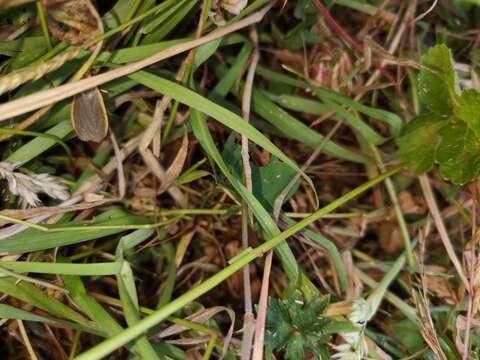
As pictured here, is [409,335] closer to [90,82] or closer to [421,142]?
[421,142]

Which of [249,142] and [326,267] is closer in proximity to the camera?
[249,142]

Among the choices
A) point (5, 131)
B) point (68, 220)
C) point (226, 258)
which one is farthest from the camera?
point (226, 258)

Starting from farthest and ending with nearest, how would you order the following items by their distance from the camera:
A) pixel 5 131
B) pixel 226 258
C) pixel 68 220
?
pixel 226 258 → pixel 68 220 → pixel 5 131

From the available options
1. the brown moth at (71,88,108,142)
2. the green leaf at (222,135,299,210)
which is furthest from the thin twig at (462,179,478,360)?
the brown moth at (71,88,108,142)

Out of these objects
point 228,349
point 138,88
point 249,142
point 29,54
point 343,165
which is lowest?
point 228,349

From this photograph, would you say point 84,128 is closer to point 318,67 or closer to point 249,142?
point 249,142

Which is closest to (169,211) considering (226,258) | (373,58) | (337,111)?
(226,258)

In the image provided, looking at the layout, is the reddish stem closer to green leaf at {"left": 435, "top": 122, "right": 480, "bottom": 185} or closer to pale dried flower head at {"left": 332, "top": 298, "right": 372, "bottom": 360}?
green leaf at {"left": 435, "top": 122, "right": 480, "bottom": 185}
